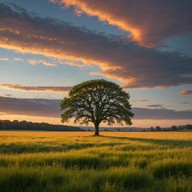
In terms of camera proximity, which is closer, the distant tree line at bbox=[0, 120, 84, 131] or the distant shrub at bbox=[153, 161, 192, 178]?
the distant shrub at bbox=[153, 161, 192, 178]

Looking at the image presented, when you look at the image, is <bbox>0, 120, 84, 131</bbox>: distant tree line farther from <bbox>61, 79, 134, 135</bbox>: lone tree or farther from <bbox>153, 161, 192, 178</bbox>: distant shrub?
<bbox>153, 161, 192, 178</bbox>: distant shrub

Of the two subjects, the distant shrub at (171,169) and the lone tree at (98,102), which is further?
the lone tree at (98,102)

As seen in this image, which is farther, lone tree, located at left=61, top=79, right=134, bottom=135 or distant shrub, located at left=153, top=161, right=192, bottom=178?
lone tree, located at left=61, top=79, right=134, bottom=135

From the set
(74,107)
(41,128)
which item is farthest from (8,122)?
(74,107)

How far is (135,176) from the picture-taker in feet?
24.6

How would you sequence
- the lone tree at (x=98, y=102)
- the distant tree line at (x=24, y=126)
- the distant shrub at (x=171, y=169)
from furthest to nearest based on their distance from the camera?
1. the distant tree line at (x=24, y=126)
2. the lone tree at (x=98, y=102)
3. the distant shrub at (x=171, y=169)

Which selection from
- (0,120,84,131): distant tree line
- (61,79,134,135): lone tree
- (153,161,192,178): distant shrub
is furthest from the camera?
(0,120,84,131): distant tree line

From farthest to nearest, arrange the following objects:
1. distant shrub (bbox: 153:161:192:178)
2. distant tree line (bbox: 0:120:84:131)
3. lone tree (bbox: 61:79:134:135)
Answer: distant tree line (bbox: 0:120:84:131) < lone tree (bbox: 61:79:134:135) < distant shrub (bbox: 153:161:192:178)

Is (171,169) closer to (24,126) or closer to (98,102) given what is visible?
(98,102)

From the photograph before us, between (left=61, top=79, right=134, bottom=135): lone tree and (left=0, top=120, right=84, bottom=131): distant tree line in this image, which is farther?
(left=0, top=120, right=84, bottom=131): distant tree line

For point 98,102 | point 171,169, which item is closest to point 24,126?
point 98,102

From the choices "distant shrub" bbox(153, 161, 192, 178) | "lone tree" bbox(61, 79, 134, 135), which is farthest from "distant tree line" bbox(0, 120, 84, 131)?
"distant shrub" bbox(153, 161, 192, 178)

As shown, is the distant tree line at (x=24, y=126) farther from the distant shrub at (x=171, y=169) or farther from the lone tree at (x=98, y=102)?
the distant shrub at (x=171, y=169)

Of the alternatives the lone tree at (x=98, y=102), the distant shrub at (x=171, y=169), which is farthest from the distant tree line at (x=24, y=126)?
the distant shrub at (x=171, y=169)
